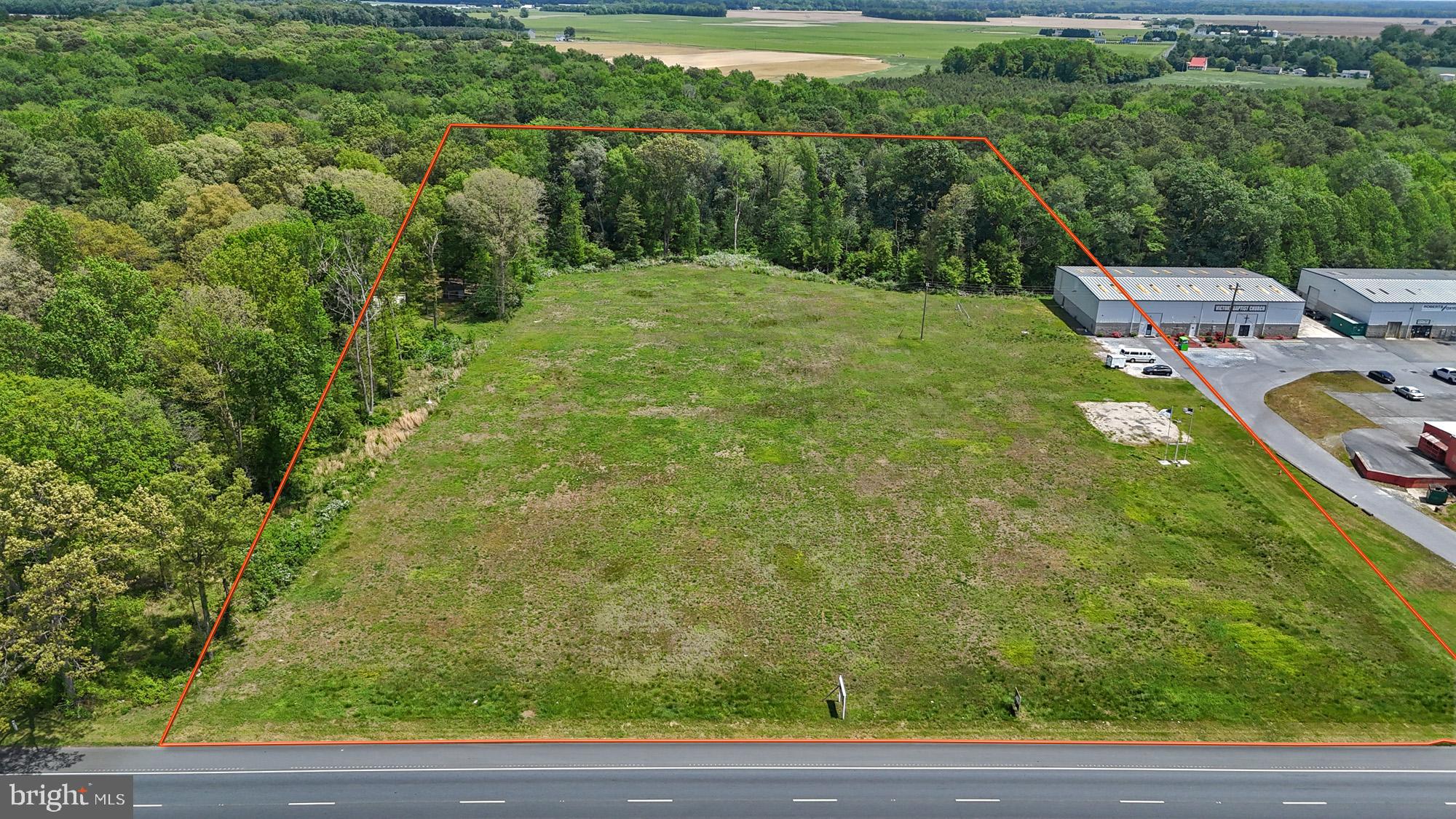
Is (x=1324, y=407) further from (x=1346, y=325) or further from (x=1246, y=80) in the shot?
(x=1246, y=80)

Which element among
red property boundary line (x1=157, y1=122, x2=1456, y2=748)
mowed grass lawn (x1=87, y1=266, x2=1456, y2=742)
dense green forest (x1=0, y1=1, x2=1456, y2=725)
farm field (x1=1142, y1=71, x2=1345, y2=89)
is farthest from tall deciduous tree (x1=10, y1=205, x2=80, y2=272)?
farm field (x1=1142, y1=71, x2=1345, y2=89)

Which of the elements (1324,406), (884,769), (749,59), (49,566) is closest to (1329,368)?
(1324,406)

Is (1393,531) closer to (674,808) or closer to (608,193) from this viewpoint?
(674,808)

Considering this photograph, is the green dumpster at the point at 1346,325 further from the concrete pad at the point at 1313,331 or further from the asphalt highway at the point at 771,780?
the asphalt highway at the point at 771,780

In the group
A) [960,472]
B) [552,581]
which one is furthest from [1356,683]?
[552,581]

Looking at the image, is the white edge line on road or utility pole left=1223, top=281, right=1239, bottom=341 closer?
the white edge line on road

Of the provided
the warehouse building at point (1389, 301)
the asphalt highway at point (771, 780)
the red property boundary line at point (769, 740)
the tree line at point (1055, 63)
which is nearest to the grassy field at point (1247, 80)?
the tree line at point (1055, 63)

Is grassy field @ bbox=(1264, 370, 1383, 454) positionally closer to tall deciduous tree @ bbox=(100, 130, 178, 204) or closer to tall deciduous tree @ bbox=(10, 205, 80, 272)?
tall deciduous tree @ bbox=(10, 205, 80, 272)
